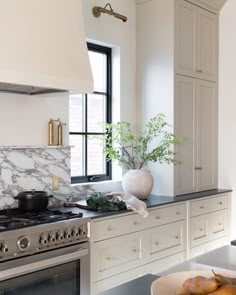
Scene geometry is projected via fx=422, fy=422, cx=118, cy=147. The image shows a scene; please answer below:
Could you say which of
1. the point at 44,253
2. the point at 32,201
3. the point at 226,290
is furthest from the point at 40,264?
the point at 226,290

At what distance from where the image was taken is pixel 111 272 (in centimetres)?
302

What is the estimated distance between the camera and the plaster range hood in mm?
2381

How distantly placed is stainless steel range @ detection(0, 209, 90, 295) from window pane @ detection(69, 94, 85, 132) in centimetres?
109

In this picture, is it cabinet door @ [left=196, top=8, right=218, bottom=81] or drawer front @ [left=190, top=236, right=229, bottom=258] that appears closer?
drawer front @ [left=190, top=236, right=229, bottom=258]

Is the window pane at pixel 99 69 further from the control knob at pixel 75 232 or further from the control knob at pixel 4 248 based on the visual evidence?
the control knob at pixel 4 248

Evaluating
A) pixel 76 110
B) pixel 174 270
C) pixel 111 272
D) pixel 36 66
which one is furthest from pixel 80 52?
pixel 174 270

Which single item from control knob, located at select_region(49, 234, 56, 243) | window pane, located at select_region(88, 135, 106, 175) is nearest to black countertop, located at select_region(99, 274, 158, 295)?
control knob, located at select_region(49, 234, 56, 243)

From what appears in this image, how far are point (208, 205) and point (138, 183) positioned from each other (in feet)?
2.90

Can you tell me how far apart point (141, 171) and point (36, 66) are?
5.22 feet

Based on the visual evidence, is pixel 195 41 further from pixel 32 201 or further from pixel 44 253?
pixel 44 253

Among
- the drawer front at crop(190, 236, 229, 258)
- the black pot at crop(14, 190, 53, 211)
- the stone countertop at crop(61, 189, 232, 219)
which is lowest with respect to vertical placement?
the drawer front at crop(190, 236, 229, 258)

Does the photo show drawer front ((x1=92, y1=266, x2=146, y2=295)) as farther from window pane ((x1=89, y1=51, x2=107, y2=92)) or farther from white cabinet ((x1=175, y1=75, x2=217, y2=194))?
window pane ((x1=89, y1=51, x2=107, y2=92))

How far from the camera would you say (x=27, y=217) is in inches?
107

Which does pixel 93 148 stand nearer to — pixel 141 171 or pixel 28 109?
pixel 141 171
